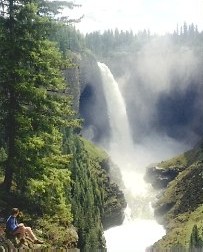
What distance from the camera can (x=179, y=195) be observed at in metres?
153

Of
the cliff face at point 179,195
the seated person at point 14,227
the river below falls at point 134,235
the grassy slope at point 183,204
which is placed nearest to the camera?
the seated person at point 14,227

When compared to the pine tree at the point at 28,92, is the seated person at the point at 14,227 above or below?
below

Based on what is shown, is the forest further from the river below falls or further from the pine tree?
the river below falls

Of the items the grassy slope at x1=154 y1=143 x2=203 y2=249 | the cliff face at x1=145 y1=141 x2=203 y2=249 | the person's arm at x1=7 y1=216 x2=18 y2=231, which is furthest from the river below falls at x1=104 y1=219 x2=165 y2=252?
the person's arm at x1=7 y1=216 x2=18 y2=231

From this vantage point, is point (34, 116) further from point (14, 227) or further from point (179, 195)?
point (179, 195)

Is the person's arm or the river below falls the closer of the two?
the person's arm

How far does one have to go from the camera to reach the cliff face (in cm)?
11984


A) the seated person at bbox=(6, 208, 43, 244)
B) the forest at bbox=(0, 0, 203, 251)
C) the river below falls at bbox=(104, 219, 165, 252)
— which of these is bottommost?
the seated person at bbox=(6, 208, 43, 244)

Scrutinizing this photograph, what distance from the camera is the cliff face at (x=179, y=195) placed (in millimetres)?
119838

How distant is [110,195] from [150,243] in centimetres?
2686

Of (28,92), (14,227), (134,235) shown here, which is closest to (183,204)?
(134,235)

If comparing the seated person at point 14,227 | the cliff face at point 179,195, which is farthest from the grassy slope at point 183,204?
the seated person at point 14,227

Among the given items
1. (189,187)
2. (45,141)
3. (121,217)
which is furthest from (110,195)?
(45,141)

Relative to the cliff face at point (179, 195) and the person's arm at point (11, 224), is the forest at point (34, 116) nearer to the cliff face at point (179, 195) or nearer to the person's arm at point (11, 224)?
the person's arm at point (11, 224)
